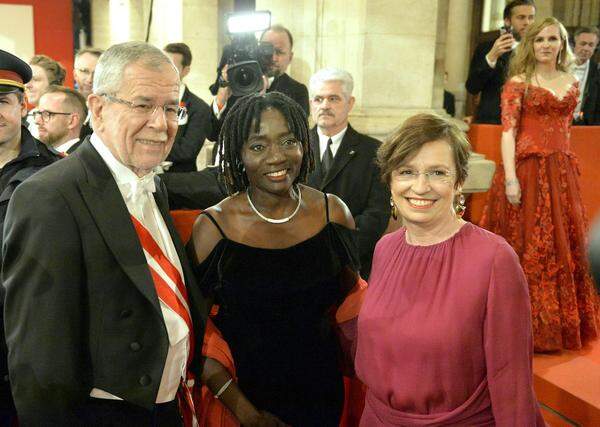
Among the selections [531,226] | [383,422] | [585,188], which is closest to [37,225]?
[383,422]

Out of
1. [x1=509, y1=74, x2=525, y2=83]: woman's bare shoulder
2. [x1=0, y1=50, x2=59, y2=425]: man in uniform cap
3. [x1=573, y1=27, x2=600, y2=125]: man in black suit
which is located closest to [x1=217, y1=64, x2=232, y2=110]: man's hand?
[x1=509, y1=74, x2=525, y2=83]: woman's bare shoulder

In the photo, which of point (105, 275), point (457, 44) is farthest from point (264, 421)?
point (457, 44)

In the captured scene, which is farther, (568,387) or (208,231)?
(568,387)

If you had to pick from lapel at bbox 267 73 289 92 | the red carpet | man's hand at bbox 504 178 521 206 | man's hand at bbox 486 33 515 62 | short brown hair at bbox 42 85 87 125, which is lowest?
the red carpet

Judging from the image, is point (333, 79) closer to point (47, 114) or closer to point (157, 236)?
point (47, 114)

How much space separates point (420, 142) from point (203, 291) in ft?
2.72

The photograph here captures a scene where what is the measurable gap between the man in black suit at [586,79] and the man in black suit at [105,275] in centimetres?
505

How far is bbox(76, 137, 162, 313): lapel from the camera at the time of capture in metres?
1.61

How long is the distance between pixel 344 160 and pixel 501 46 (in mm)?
1995

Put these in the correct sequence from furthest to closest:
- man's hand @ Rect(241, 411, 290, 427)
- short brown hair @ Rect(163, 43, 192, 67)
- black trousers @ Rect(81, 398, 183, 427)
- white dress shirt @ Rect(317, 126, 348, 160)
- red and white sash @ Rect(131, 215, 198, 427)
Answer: short brown hair @ Rect(163, 43, 192, 67), white dress shirt @ Rect(317, 126, 348, 160), man's hand @ Rect(241, 411, 290, 427), red and white sash @ Rect(131, 215, 198, 427), black trousers @ Rect(81, 398, 183, 427)

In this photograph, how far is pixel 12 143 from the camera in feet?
7.61

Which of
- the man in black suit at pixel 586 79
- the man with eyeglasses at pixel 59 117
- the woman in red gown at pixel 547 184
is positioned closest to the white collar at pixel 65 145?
the man with eyeglasses at pixel 59 117

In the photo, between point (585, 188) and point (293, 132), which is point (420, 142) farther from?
point (585, 188)

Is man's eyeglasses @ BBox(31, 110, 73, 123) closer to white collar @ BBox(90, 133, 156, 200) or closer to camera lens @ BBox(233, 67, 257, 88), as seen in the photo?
camera lens @ BBox(233, 67, 257, 88)
